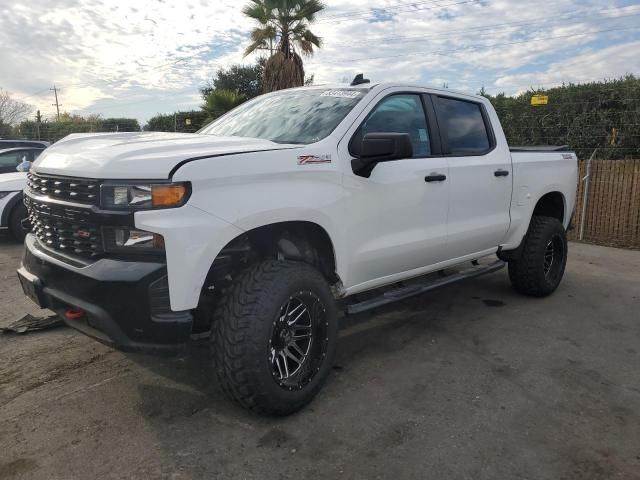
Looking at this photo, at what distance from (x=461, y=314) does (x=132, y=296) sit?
3.34m

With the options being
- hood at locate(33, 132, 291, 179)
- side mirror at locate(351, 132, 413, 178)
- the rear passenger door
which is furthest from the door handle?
hood at locate(33, 132, 291, 179)

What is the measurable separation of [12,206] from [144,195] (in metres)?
6.75

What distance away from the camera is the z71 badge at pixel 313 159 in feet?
10.2

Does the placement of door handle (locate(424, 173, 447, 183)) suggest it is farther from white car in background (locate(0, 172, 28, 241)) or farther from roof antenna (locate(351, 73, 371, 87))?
white car in background (locate(0, 172, 28, 241))

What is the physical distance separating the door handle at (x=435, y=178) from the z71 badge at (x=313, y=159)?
955 millimetres

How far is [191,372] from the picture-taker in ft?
12.0

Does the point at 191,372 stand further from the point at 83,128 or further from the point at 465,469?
the point at 83,128

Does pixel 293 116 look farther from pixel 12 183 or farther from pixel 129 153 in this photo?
pixel 12 183

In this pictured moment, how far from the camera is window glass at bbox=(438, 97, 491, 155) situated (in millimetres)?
4355

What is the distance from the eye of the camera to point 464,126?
15.0ft

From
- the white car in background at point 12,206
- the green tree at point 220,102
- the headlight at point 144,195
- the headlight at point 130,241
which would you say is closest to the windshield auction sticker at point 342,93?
the headlight at point 144,195

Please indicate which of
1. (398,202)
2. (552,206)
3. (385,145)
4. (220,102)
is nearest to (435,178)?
(398,202)

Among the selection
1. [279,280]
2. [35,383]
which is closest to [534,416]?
[279,280]

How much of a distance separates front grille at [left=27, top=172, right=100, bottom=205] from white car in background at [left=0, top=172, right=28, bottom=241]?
569cm
